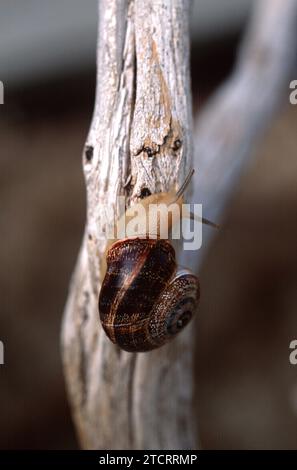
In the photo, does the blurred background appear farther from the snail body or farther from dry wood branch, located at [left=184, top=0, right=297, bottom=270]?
the snail body

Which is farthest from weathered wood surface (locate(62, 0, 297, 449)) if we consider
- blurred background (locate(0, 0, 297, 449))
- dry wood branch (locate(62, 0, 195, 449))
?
blurred background (locate(0, 0, 297, 449))

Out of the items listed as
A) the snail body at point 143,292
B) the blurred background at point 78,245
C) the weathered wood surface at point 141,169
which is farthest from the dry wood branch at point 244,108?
the snail body at point 143,292

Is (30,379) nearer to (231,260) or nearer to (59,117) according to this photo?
(231,260)

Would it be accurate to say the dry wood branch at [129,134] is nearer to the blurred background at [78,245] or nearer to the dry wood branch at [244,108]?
the dry wood branch at [244,108]

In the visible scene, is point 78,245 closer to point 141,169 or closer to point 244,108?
point 244,108

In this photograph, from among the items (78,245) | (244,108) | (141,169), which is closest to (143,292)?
(141,169)
